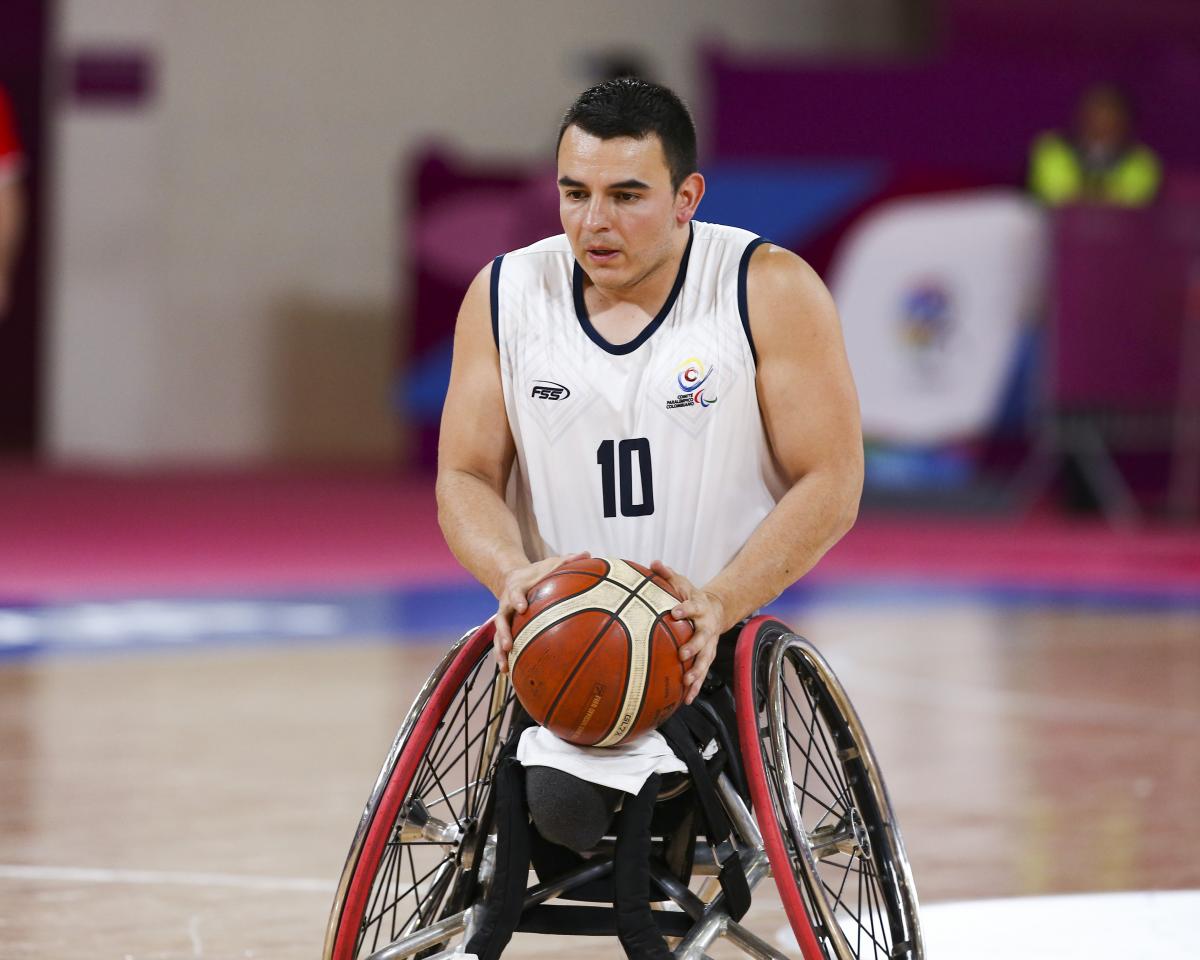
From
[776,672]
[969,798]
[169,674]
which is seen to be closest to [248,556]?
[169,674]

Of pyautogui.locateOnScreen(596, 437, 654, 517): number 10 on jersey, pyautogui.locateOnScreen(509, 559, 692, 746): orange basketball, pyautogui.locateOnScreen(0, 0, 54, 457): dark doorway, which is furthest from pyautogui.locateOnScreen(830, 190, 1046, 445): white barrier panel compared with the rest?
pyautogui.locateOnScreen(0, 0, 54, 457): dark doorway

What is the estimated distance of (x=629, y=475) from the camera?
10.7 feet

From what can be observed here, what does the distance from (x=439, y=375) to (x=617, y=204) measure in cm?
1219

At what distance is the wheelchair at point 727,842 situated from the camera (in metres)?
2.88

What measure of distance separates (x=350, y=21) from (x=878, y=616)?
10.9 meters

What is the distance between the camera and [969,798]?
5.32m

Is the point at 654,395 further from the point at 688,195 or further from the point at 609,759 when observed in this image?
the point at 609,759

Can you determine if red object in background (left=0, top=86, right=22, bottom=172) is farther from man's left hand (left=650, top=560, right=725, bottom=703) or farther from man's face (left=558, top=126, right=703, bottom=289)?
man's left hand (left=650, top=560, right=725, bottom=703)

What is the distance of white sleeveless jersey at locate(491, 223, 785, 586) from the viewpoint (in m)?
3.26

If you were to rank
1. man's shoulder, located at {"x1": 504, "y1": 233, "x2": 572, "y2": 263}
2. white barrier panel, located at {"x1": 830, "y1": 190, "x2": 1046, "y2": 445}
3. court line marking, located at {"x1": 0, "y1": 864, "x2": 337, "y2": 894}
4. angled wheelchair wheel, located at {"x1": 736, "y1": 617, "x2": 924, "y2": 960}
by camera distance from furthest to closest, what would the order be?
white barrier panel, located at {"x1": 830, "y1": 190, "x2": 1046, "y2": 445}, court line marking, located at {"x1": 0, "y1": 864, "x2": 337, "y2": 894}, man's shoulder, located at {"x1": 504, "y1": 233, "x2": 572, "y2": 263}, angled wheelchair wheel, located at {"x1": 736, "y1": 617, "x2": 924, "y2": 960}

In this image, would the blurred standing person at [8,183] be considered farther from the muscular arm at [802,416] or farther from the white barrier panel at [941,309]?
the white barrier panel at [941,309]

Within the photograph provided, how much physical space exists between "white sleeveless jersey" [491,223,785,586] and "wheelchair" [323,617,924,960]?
0.74ft

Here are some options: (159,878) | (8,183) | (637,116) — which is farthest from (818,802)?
(8,183)

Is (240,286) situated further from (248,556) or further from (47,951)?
(47,951)
